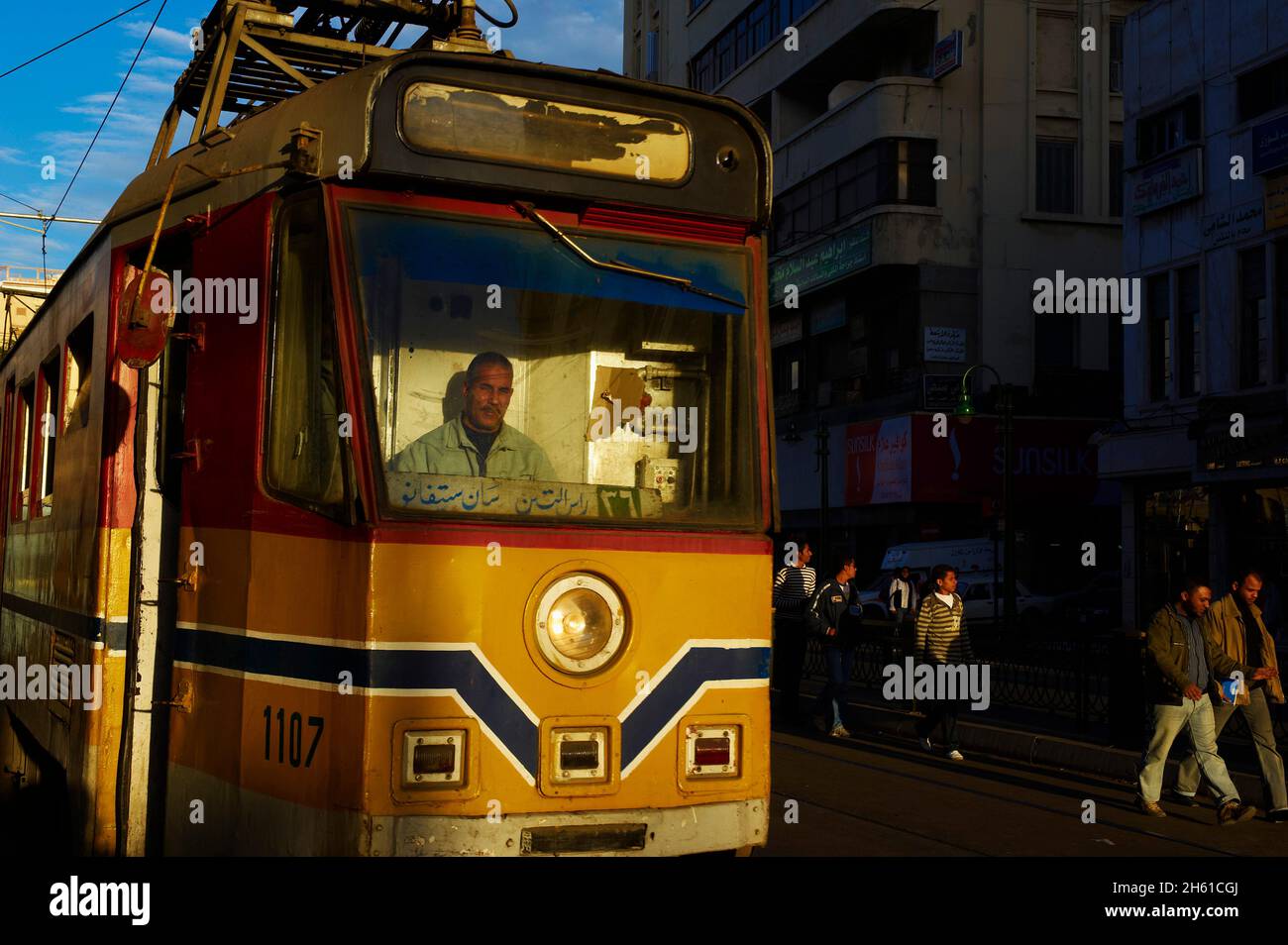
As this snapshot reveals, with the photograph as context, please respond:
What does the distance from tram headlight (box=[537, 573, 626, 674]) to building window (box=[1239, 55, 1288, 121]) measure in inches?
1049

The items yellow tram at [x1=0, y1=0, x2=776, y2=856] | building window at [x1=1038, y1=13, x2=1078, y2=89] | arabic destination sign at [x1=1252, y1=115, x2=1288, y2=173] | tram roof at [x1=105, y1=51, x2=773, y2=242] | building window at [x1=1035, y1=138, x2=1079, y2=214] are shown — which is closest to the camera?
yellow tram at [x1=0, y1=0, x2=776, y2=856]

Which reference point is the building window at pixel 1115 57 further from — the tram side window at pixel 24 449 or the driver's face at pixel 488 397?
the driver's face at pixel 488 397

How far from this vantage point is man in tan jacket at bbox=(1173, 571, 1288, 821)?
1104 cm

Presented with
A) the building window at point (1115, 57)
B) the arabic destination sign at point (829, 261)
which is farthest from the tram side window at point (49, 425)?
the building window at point (1115, 57)

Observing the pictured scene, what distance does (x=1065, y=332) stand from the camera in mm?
42344

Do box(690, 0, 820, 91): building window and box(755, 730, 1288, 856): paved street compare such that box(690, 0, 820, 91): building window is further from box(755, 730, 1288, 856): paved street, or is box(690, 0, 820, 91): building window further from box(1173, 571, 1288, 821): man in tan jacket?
box(1173, 571, 1288, 821): man in tan jacket

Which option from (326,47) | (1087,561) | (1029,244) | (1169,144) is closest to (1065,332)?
(1029,244)

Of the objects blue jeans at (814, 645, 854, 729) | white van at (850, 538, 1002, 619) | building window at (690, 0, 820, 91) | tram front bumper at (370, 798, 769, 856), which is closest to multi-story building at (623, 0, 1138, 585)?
white van at (850, 538, 1002, 619)

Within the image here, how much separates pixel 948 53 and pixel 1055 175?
4.77 meters

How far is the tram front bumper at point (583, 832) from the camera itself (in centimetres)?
466

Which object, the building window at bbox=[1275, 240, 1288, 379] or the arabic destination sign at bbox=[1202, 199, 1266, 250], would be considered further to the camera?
the arabic destination sign at bbox=[1202, 199, 1266, 250]

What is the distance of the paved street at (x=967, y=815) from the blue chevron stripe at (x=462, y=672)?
13.8 ft

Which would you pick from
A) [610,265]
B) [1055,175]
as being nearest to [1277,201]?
[1055,175]
